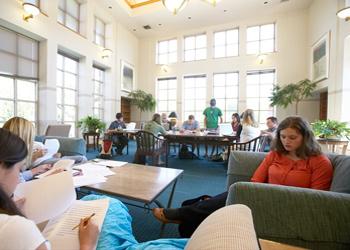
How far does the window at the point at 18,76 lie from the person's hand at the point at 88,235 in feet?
18.9

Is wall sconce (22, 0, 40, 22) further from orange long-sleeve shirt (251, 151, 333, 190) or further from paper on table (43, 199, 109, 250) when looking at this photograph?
orange long-sleeve shirt (251, 151, 333, 190)

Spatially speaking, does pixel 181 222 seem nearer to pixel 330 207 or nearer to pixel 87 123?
pixel 330 207

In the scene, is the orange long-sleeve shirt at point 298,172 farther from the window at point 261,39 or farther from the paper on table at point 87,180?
the window at point 261,39

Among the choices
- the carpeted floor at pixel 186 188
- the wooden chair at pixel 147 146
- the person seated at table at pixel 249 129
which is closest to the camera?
the carpeted floor at pixel 186 188

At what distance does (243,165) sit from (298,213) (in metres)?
0.93

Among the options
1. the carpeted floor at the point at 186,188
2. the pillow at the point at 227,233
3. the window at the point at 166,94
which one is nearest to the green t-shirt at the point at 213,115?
the carpeted floor at the point at 186,188

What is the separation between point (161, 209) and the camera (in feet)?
5.08

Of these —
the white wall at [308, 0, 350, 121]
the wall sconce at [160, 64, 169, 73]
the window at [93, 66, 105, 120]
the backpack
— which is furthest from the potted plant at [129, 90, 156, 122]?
the white wall at [308, 0, 350, 121]

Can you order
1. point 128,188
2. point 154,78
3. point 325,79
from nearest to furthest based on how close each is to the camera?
1. point 128,188
2. point 325,79
3. point 154,78

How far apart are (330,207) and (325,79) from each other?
642 cm

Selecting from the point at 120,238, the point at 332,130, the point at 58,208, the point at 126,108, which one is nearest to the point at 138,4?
the point at 126,108

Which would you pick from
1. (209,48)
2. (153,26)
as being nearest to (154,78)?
(153,26)

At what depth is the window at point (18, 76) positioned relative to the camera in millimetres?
4922

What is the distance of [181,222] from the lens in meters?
1.45
